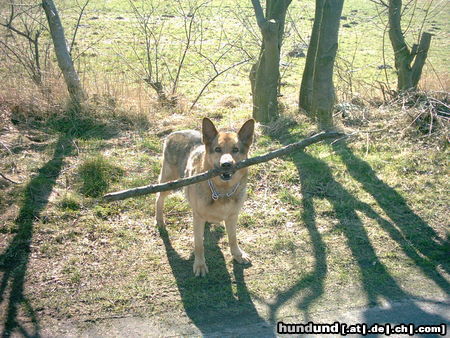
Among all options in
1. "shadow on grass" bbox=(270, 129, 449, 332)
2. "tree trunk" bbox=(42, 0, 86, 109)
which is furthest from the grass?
"tree trunk" bbox=(42, 0, 86, 109)

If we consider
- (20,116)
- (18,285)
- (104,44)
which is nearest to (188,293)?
(18,285)

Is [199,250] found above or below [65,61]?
below

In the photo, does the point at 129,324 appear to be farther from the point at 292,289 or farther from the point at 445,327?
the point at 445,327

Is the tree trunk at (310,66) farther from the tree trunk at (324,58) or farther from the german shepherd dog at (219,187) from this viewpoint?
the german shepherd dog at (219,187)

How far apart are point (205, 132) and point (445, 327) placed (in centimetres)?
333

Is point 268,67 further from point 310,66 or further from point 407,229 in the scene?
point 407,229

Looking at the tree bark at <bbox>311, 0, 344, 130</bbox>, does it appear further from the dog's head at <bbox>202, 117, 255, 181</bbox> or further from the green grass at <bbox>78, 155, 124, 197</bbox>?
the green grass at <bbox>78, 155, 124, 197</bbox>

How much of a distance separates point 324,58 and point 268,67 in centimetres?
124

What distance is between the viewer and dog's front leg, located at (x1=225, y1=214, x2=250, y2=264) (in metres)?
5.45

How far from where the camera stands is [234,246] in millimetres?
5535

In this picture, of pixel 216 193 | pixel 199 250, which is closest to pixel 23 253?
pixel 199 250

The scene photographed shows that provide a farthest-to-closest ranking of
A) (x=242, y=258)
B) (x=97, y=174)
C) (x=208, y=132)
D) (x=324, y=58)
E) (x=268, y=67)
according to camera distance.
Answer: (x=268, y=67) → (x=324, y=58) → (x=97, y=174) → (x=242, y=258) → (x=208, y=132)

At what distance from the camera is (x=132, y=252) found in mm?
5664

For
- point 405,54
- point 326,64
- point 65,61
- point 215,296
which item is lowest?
point 215,296
